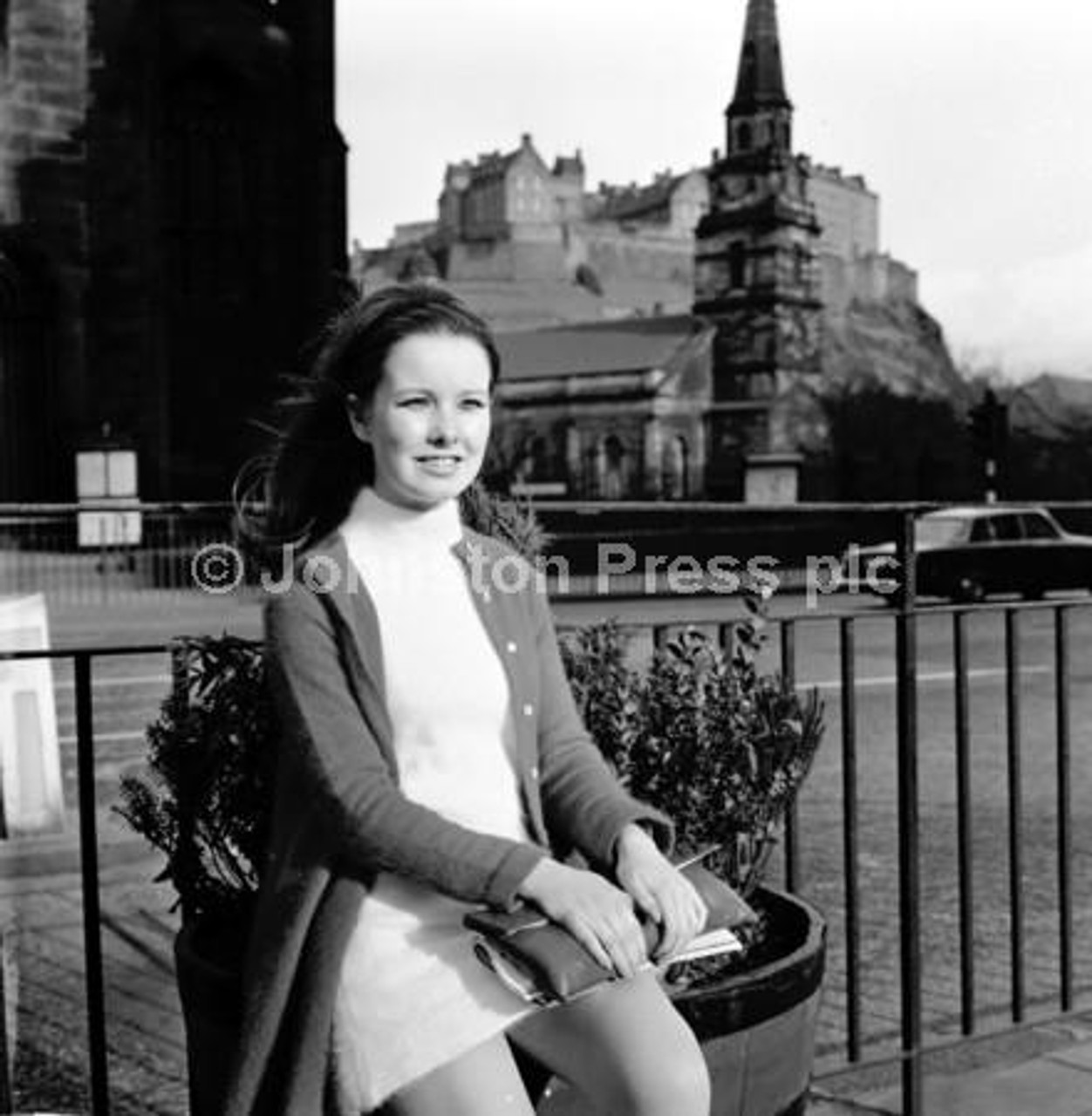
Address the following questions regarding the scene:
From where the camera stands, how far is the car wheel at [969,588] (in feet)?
85.9

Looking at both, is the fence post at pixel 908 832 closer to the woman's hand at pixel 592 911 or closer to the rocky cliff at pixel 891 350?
the woman's hand at pixel 592 911

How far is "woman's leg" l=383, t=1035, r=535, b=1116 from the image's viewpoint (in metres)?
2.16

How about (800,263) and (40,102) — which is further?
(800,263)

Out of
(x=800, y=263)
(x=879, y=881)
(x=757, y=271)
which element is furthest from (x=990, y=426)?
(x=800, y=263)

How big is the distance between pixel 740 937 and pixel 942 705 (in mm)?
8893

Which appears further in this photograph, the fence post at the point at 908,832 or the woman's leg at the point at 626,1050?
the fence post at the point at 908,832

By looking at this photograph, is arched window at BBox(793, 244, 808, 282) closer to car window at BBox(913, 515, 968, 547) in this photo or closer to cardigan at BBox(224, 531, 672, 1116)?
car window at BBox(913, 515, 968, 547)

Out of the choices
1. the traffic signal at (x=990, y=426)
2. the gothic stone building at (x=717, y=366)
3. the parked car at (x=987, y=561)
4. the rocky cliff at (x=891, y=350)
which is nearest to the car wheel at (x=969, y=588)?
the parked car at (x=987, y=561)

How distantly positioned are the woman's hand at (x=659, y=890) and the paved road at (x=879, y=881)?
3.43ft

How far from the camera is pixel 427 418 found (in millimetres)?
2396

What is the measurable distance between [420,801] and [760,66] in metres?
80.5

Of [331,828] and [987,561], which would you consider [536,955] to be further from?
[987,561]

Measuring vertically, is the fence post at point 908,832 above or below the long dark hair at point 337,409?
below

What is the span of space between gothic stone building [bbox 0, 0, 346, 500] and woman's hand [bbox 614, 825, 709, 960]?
21250mm
